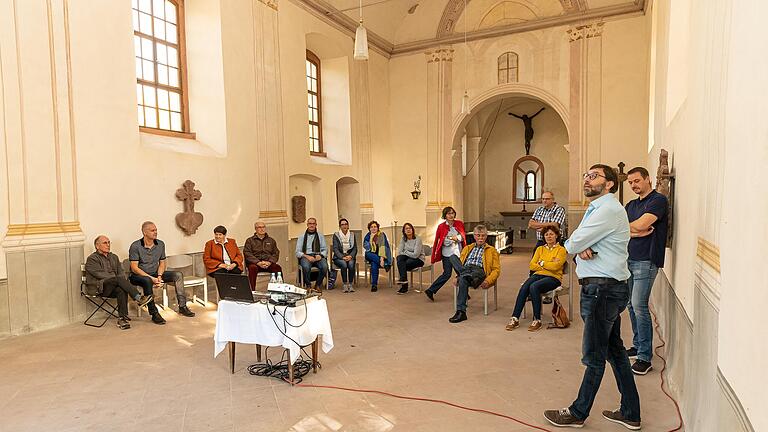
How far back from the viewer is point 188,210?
8.13m

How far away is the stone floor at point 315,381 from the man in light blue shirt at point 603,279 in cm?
39

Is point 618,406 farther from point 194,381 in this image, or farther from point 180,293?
point 180,293

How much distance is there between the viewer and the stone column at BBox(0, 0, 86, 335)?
5.86 m

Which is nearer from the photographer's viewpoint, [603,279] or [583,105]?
[603,279]

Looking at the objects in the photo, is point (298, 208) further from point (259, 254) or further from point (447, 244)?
point (447, 244)

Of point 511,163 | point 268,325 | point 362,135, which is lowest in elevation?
point 268,325

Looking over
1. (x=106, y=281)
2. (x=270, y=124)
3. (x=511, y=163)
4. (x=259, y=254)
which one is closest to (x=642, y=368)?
(x=259, y=254)

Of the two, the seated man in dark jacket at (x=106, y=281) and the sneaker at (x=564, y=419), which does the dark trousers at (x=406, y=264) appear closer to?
the seated man in dark jacket at (x=106, y=281)

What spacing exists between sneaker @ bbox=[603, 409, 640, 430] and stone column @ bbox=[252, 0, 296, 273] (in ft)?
24.6

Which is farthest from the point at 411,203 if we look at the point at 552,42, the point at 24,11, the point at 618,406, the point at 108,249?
the point at 618,406

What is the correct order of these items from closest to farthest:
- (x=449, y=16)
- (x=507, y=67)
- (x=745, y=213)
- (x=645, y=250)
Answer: (x=745, y=213) → (x=645, y=250) → (x=507, y=67) → (x=449, y=16)

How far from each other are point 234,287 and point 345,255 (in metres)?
4.36

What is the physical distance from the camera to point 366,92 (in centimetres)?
1337

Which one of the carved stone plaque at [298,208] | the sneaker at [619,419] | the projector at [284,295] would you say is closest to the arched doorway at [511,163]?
the carved stone plaque at [298,208]
